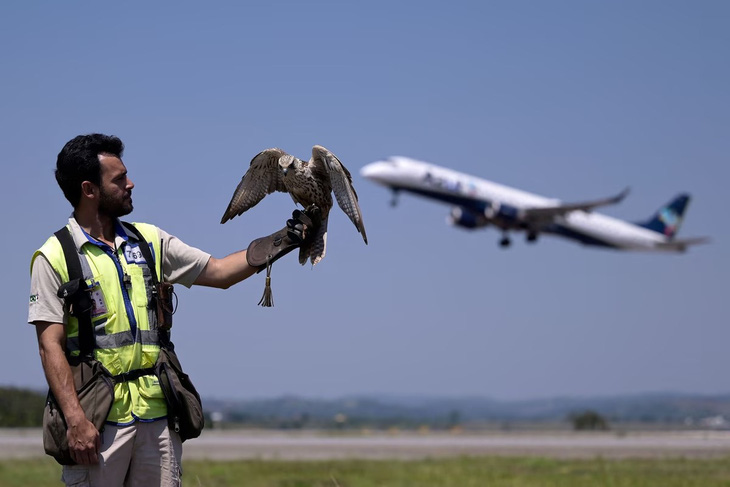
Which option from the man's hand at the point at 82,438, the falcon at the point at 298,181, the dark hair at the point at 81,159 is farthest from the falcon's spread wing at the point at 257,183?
the man's hand at the point at 82,438

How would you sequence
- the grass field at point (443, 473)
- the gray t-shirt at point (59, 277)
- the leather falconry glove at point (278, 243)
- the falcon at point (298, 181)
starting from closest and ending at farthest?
1. the gray t-shirt at point (59, 277)
2. the leather falconry glove at point (278, 243)
3. the falcon at point (298, 181)
4. the grass field at point (443, 473)

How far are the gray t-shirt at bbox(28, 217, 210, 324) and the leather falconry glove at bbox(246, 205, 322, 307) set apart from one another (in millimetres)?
234

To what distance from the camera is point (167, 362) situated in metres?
4.13

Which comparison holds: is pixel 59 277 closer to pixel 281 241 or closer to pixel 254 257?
pixel 254 257

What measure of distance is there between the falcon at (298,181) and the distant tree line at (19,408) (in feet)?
111

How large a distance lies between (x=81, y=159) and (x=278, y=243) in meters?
0.99

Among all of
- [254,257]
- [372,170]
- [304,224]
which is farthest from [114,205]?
[372,170]

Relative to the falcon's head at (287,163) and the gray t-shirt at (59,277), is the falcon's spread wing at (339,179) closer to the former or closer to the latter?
the falcon's head at (287,163)

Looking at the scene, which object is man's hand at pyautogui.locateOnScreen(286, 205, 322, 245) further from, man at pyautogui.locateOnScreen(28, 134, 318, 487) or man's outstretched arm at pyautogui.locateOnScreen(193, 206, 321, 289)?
man at pyautogui.locateOnScreen(28, 134, 318, 487)

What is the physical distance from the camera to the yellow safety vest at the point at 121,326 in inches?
158

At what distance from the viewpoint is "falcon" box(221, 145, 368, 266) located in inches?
201

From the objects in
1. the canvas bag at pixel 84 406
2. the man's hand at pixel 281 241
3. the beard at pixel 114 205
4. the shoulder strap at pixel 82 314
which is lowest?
the canvas bag at pixel 84 406

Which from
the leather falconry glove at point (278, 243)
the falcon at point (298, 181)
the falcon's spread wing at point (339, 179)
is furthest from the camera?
the falcon at point (298, 181)

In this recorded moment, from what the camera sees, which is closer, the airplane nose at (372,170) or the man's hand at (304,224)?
the man's hand at (304,224)
